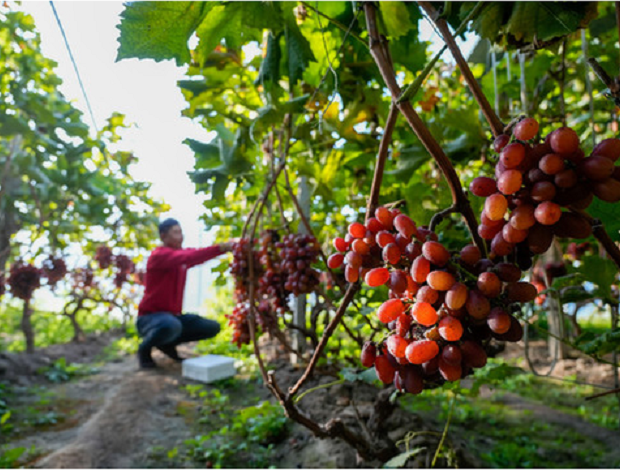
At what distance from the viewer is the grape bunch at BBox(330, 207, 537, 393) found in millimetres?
466

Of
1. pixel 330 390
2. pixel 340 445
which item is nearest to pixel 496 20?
pixel 340 445

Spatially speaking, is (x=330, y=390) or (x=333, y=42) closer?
(x=333, y=42)

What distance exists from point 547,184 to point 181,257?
3.47 meters

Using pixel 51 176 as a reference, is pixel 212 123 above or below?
below

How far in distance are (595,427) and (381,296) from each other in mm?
1962

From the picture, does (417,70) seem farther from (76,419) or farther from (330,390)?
(76,419)

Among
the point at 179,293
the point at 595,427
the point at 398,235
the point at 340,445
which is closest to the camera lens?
the point at 398,235

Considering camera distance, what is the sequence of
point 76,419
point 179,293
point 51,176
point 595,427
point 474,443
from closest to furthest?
point 474,443 → point 595,427 → point 76,419 → point 51,176 → point 179,293

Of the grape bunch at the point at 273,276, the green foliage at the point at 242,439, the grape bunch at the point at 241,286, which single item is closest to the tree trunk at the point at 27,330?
the green foliage at the point at 242,439

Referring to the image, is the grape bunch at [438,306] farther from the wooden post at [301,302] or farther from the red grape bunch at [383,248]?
the wooden post at [301,302]

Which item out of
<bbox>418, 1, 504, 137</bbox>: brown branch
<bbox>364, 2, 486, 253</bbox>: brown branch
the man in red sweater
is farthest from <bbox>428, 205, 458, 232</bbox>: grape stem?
the man in red sweater

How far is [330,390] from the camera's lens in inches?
93.9

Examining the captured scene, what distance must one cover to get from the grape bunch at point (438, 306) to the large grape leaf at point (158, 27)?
2.30 feet

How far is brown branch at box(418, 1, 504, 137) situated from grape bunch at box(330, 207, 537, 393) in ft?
0.54
